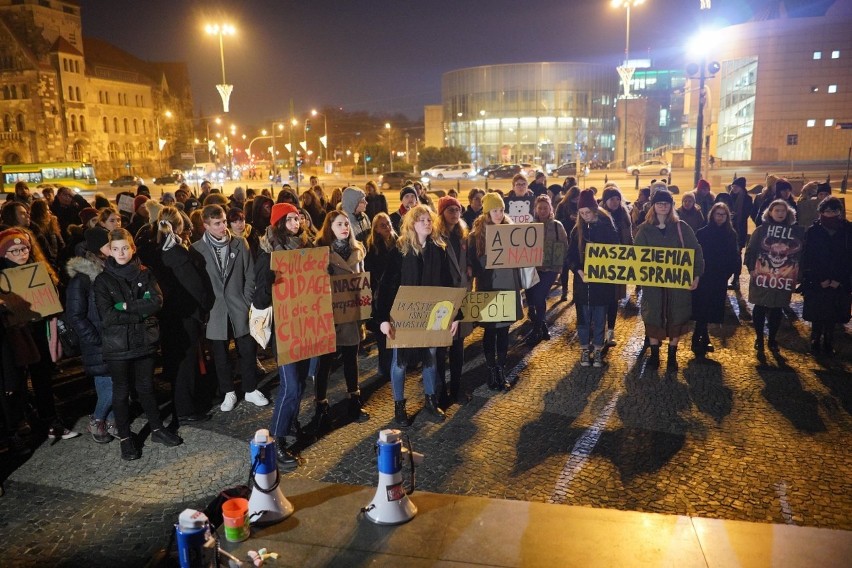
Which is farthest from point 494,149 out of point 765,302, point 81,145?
point 765,302

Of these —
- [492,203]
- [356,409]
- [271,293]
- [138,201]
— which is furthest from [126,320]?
[138,201]

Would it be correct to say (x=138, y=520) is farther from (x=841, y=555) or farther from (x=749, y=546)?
(x=841, y=555)

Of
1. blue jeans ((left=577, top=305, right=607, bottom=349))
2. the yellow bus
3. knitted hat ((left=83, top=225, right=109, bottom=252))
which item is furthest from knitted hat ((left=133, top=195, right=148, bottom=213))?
the yellow bus

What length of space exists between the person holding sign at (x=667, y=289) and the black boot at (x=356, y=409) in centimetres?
360

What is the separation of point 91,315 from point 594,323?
563cm

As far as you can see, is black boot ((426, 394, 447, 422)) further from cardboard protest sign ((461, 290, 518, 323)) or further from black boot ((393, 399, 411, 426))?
cardboard protest sign ((461, 290, 518, 323))

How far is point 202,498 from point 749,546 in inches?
156

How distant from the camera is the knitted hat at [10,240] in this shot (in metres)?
6.00

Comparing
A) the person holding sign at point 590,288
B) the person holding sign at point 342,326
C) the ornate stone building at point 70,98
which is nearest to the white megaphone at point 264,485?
the person holding sign at point 342,326

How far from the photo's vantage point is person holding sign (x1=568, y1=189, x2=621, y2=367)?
7.80 meters

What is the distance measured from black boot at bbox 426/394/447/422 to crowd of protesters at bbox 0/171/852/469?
14 mm

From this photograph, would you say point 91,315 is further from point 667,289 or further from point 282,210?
point 667,289

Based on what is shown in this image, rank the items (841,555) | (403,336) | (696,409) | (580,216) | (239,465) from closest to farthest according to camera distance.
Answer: (841,555), (239,465), (403,336), (696,409), (580,216)

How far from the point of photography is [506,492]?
5.02 m
